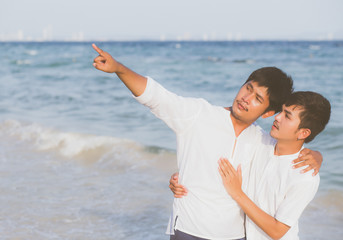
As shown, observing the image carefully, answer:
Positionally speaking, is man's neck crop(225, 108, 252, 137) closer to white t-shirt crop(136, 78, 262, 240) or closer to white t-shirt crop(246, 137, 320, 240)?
white t-shirt crop(136, 78, 262, 240)

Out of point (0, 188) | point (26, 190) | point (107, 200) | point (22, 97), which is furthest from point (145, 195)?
point (22, 97)

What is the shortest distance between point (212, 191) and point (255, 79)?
63 centimetres

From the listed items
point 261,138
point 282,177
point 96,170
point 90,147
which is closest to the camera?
point 282,177

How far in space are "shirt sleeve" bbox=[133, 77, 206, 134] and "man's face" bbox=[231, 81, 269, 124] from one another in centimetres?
19

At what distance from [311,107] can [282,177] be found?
39 centimetres

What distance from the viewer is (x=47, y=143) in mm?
8461

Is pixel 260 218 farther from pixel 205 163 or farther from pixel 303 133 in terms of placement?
pixel 303 133

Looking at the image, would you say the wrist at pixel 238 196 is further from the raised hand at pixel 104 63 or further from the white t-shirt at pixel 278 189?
the raised hand at pixel 104 63

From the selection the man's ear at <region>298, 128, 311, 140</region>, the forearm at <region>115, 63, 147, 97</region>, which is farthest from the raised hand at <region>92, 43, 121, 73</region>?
the man's ear at <region>298, 128, 311, 140</region>

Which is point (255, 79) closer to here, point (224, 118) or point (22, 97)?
point (224, 118)

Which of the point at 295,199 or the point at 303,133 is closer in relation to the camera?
the point at 295,199

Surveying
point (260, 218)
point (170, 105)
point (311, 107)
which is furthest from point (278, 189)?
point (170, 105)

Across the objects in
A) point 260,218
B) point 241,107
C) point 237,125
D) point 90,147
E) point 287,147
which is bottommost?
point 90,147

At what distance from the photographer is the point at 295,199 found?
Result: 2.33m
